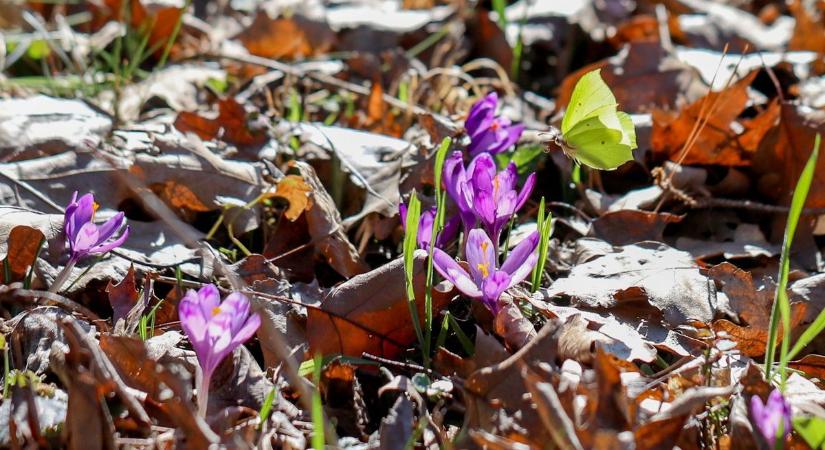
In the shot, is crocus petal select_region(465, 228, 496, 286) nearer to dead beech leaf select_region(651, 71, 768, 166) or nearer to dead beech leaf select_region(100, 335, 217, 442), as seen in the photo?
dead beech leaf select_region(100, 335, 217, 442)

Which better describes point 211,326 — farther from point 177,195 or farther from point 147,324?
point 177,195

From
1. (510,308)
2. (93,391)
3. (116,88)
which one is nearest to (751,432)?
(510,308)

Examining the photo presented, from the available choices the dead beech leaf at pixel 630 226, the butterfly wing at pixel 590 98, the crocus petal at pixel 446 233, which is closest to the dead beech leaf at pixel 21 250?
the crocus petal at pixel 446 233

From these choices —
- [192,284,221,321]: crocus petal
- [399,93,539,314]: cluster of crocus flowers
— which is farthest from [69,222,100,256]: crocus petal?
[399,93,539,314]: cluster of crocus flowers

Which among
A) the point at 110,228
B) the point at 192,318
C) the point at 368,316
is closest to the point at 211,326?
the point at 192,318

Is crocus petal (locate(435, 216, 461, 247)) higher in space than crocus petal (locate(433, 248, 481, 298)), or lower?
lower

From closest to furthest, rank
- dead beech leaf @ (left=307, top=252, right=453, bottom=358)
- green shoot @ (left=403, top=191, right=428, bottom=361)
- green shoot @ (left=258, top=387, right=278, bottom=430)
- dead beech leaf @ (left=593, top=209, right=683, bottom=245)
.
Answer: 1. green shoot @ (left=258, top=387, right=278, bottom=430)
2. green shoot @ (left=403, top=191, right=428, bottom=361)
3. dead beech leaf @ (left=307, top=252, right=453, bottom=358)
4. dead beech leaf @ (left=593, top=209, right=683, bottom=245)
